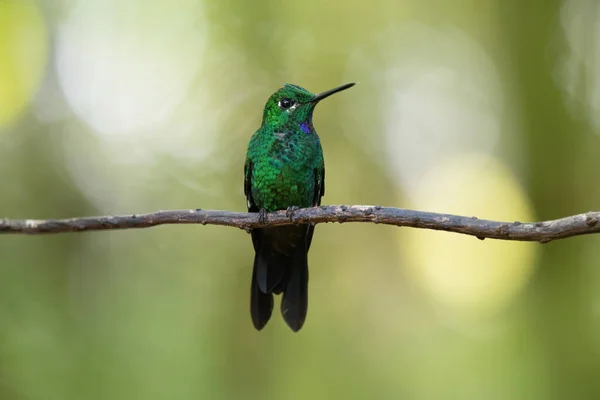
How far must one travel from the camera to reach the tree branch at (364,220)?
1.51m

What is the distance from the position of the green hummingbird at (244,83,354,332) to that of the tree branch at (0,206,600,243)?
382mm

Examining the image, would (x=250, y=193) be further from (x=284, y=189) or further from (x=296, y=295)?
(x=296, y=295)

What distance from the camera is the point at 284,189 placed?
2.83 m

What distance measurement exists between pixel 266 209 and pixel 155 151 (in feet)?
9.99

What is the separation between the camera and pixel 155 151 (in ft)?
17.9

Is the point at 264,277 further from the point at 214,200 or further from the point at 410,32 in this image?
the point at 410,32

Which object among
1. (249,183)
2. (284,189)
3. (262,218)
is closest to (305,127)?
(284,189)

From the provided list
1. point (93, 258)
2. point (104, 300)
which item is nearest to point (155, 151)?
point (93, 258)

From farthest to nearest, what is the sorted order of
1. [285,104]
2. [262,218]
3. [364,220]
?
1. [285,104]
2. [262,218]
3. [364,220]

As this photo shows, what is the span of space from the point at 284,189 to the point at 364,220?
1.03 m

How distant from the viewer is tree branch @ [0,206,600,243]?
4.95ft

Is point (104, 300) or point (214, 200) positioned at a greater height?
point (214, 200)

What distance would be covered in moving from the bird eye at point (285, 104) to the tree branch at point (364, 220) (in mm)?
682

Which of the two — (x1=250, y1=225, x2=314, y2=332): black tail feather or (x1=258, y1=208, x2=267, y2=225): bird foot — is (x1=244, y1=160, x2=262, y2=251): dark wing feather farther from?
(x1=258, y1=208, x2=267, y2=225): bird foot
